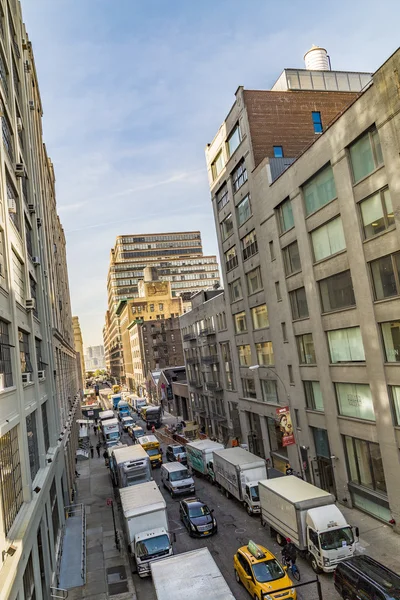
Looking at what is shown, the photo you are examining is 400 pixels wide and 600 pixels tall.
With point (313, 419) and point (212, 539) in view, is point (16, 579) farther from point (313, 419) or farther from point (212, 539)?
point (313, 419)

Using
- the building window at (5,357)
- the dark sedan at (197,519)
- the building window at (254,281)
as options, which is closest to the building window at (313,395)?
the dark sedan at (197,519)

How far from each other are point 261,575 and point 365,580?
13.2 feet

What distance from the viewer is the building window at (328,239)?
2614 cm

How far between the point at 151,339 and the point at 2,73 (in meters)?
95.1

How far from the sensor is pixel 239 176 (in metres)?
41.3

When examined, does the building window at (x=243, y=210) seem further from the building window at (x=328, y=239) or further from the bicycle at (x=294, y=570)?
the bicycle at (x=294, y=570)

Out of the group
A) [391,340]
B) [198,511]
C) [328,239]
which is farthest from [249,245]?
[198,511]

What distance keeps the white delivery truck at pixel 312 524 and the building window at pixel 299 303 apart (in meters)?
12.5

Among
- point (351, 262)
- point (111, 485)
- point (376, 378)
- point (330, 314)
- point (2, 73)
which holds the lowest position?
point (111, 485)

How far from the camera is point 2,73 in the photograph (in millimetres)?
19609

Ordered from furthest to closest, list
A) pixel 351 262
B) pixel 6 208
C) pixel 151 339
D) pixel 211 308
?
1. pixel 151 339
2. pixel 211 308
3. pixel 351 262
4. pixel 6 208

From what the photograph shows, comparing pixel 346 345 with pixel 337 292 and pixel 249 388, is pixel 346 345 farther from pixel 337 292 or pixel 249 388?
pixel 249 388

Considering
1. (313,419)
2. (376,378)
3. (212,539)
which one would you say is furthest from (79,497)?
(376,378)

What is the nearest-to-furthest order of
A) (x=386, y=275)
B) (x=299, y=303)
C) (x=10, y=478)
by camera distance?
(x=10, y=478) < (x=386, y=275) < (x=299, y=303)
